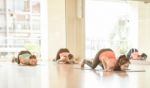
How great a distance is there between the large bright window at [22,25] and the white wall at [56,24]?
0.28 ft

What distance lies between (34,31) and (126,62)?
3.10m

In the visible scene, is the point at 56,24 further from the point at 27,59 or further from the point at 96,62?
the point at 96,62

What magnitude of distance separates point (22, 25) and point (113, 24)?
6.34 feet

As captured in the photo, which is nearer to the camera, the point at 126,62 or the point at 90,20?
the point at 126,62

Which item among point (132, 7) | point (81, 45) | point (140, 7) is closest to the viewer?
point (140, 7)

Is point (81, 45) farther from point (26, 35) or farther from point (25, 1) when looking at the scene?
point (25, 1)

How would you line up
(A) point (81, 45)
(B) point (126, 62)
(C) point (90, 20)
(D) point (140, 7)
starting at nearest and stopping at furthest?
1. (B) point (126, 62)
2. (D) point (140, 7)
3. (C) point (90, 20)
4. (A) point (81, 45)

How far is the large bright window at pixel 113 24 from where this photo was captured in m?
2.05

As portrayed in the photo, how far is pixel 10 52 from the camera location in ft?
12.4

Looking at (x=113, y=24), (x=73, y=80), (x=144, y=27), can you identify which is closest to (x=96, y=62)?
(x=73, y=80)

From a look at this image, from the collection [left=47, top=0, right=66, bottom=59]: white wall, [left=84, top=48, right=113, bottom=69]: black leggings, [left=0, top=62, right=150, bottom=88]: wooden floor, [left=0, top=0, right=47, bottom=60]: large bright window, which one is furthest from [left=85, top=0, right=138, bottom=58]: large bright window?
[left=0, top=62, right=150, bottom=88]: wooden floor

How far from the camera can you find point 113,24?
2492 mm

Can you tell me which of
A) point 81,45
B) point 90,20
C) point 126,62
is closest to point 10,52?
point 81,45

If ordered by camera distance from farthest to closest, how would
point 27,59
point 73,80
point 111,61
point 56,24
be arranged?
point 56,24 < point 27,59 < point 111,61 < point 73,80
